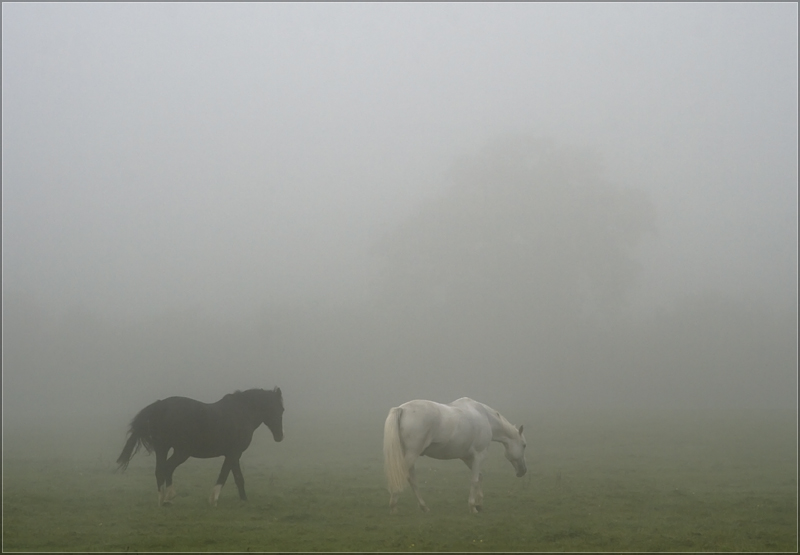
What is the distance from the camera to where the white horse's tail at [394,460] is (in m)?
13.3

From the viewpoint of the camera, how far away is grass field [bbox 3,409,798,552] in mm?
11203

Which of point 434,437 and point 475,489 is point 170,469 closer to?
point 434,437

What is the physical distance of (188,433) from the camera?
14055mm

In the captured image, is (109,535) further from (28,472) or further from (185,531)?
(28,472)

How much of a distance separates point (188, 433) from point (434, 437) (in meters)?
4.78

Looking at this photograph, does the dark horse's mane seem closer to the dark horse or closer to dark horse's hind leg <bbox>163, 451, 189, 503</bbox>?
the dark horse

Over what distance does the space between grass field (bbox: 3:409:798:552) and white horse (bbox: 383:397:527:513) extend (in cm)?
69

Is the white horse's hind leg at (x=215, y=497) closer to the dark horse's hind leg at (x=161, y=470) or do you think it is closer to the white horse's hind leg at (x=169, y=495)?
the white horse's hind leg at (x=169, y=495)

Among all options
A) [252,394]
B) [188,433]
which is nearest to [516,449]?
[252,394]

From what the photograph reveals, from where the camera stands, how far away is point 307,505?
587 inches

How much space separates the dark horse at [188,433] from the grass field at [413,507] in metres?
0.73

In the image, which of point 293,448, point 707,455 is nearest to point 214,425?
point 293,448

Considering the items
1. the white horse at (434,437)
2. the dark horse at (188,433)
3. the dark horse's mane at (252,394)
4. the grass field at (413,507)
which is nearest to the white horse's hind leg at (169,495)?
the dark horse at (188,433)

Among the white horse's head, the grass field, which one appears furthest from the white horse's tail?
the white horse's head
